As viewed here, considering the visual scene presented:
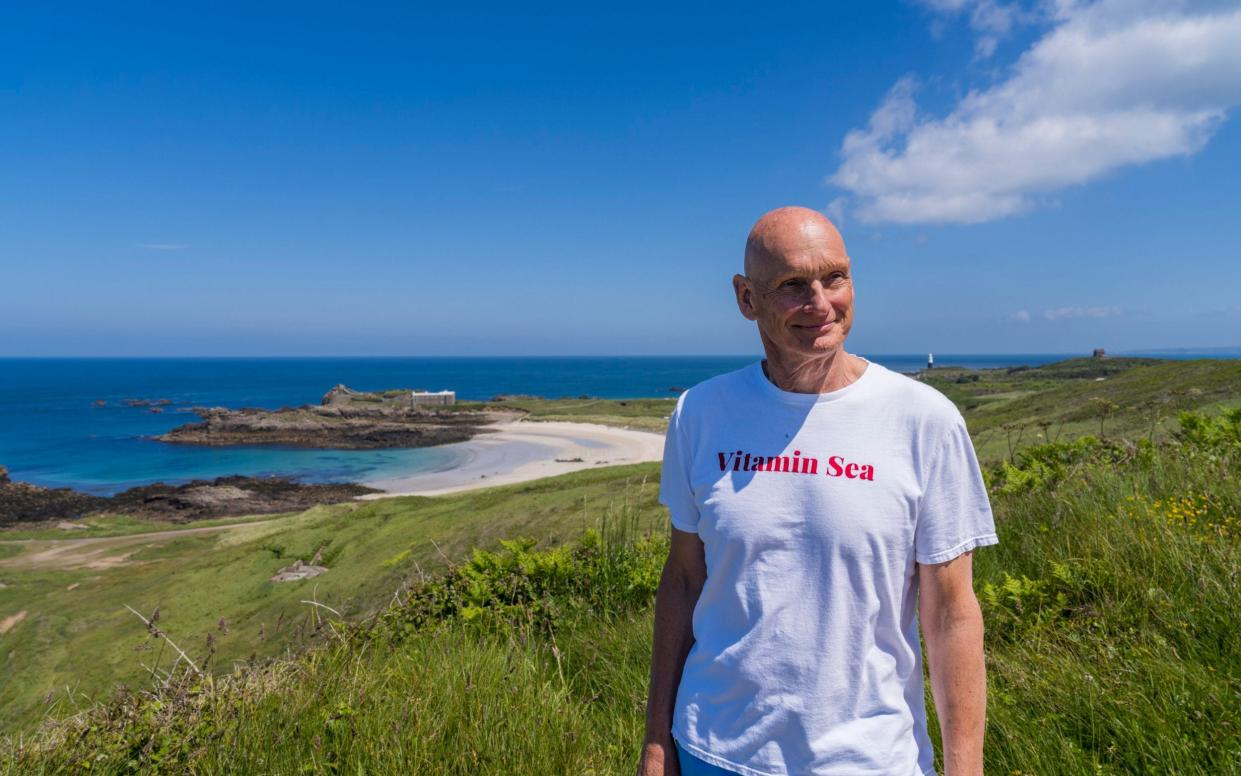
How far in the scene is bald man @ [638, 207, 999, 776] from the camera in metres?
1.72

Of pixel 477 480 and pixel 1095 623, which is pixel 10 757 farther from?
pixel 477 480

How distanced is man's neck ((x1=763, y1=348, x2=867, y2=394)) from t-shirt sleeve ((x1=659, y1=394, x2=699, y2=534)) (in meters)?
0.30

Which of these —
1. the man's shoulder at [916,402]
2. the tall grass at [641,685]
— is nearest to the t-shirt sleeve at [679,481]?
the man's shoulder at [916,402]

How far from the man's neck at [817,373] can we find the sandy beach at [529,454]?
105ft

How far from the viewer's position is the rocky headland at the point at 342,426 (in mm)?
54188

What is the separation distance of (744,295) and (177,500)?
37.8m

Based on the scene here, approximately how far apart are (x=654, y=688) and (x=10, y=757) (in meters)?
3.18

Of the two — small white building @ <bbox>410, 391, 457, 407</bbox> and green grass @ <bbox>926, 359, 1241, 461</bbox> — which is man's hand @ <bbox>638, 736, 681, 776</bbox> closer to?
green grass @ <bbox>926, 359, 1241, 461</bbox>

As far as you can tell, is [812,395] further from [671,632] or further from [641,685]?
[641,685]

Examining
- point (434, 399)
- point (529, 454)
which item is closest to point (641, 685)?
point (529, 454)

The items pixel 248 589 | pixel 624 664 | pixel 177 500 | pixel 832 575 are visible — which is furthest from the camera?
pixel 177 500

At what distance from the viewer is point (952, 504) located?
175 centimetres

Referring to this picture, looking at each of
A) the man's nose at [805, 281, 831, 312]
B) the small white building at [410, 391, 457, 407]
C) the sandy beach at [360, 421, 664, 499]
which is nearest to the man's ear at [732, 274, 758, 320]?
the man's nose at [805, 281, 831, 312]

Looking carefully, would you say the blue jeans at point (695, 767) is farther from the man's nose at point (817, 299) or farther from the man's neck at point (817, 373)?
the man's nose at point (817, 299)
